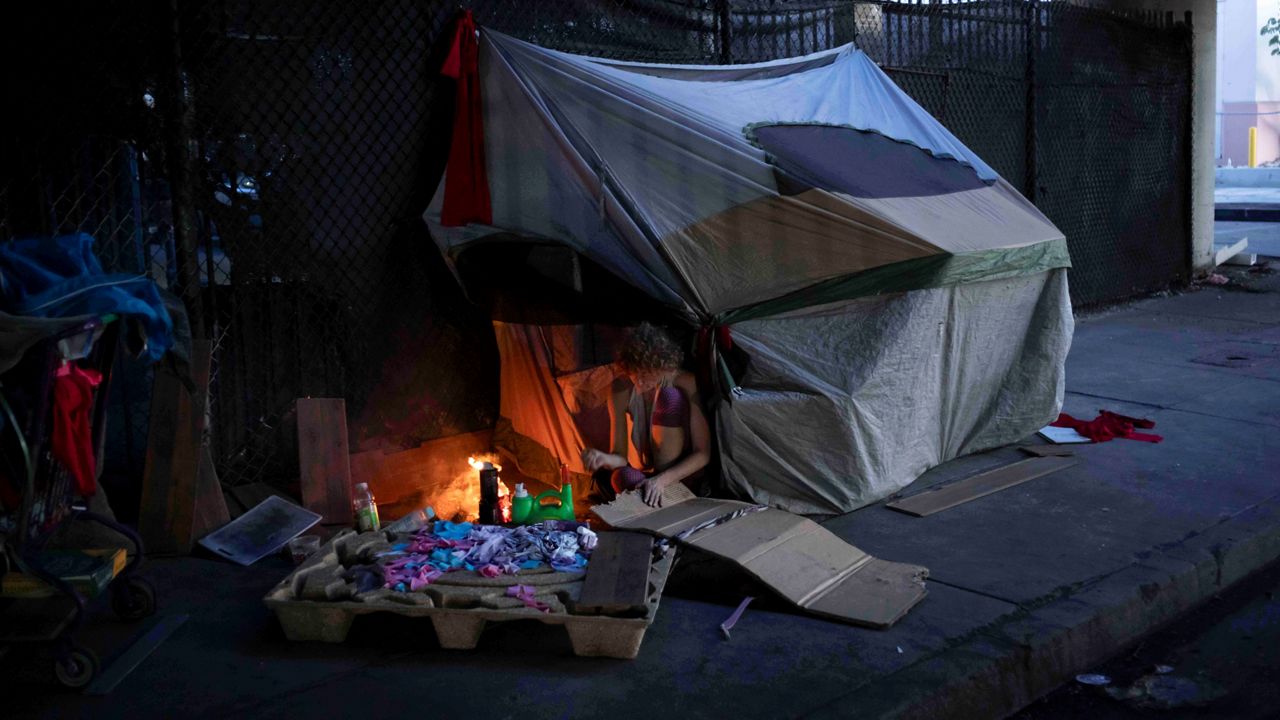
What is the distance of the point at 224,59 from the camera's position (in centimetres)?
595

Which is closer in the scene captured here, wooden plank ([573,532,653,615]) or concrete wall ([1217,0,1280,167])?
wooden plank ([573,532,653,615])

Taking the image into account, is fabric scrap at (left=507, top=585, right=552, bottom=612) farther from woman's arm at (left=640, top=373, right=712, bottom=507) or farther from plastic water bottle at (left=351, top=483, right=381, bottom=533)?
plastic water bottle at (left=351, top=483, right=381, bottom=533)

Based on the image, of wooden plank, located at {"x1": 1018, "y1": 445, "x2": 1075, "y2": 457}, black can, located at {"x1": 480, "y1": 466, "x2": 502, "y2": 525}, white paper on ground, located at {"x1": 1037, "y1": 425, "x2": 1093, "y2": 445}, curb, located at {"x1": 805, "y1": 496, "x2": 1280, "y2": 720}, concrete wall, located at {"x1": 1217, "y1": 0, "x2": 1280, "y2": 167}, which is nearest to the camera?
curb, located at {"x1": 805, "y1": 496, "x2": 1280, "y2": 720}

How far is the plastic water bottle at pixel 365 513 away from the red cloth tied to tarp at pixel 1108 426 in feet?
13.5

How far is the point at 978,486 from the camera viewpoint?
621 centimetres

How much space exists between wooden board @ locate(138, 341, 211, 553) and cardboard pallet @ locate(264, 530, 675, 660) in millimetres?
1235

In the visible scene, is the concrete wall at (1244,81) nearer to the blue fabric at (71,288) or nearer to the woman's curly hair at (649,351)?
the woman's curly hair at (649,351)

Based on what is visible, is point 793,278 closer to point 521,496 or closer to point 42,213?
point 521,496

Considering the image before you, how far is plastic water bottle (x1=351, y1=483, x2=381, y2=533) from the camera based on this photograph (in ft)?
18.4

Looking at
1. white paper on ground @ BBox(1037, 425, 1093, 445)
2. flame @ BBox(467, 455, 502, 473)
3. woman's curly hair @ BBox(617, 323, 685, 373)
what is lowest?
white paper on ground @ BBox(1037, 425, 1093, 445)

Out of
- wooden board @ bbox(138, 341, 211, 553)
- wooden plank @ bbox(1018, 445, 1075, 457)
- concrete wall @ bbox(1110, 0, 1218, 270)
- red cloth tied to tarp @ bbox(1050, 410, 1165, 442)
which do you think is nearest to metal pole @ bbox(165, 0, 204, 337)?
wooden board @ bbox(138, 341, 211, 553)

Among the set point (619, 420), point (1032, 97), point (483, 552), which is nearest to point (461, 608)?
point (483, 552)

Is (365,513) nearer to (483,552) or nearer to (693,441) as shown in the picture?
(483,552)

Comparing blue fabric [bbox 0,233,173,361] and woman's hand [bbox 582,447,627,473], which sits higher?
blue fabric [bbox 0,233,173,361]
